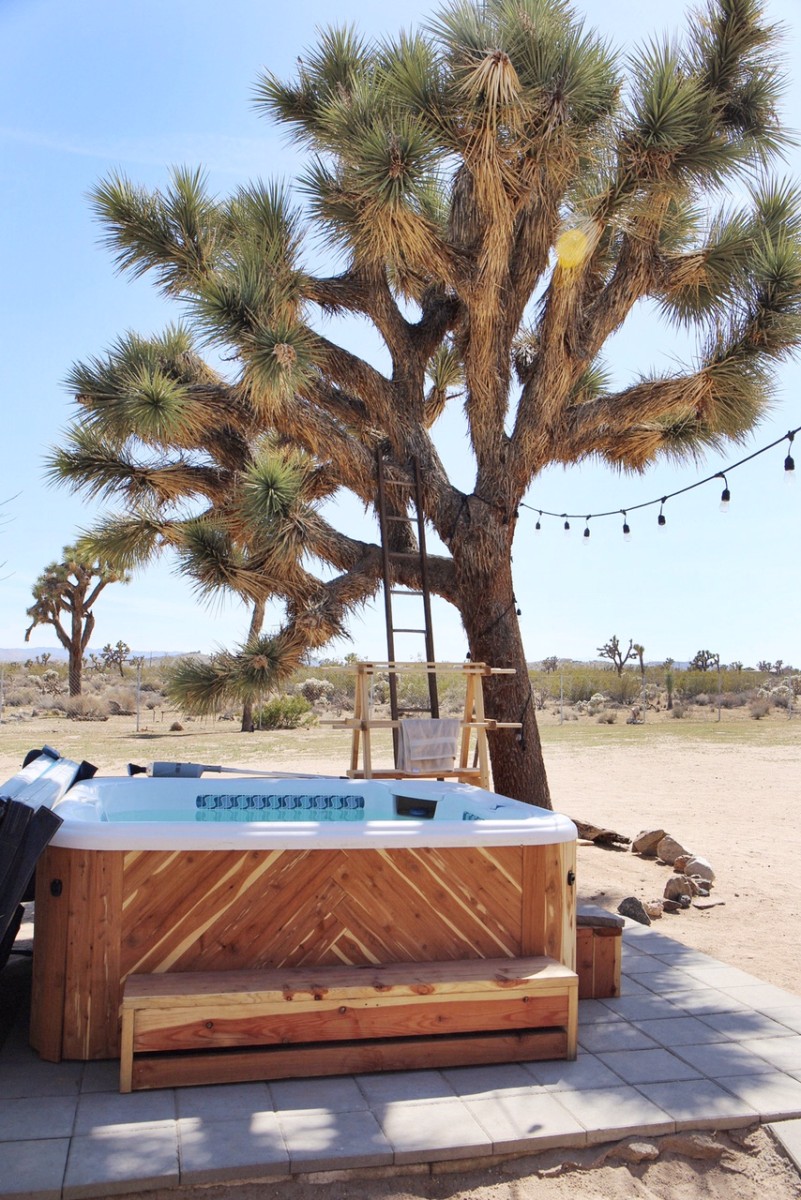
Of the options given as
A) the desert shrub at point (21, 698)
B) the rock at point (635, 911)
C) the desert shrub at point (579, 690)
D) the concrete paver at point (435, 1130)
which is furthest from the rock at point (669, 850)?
the desert shrub at point (579, 690)

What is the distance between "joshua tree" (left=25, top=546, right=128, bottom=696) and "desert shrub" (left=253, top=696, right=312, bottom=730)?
5435 millimetres

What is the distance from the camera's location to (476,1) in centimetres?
663

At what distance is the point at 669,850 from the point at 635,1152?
4653 mm

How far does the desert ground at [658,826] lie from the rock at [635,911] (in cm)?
12

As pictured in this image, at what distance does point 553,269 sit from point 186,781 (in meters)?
4.36

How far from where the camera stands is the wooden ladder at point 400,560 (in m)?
6.95

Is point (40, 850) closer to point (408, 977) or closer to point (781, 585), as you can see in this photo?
point (408, 977)

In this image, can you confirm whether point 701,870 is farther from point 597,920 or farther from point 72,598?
point 72,598

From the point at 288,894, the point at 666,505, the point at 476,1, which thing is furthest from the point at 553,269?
the point at 288,894

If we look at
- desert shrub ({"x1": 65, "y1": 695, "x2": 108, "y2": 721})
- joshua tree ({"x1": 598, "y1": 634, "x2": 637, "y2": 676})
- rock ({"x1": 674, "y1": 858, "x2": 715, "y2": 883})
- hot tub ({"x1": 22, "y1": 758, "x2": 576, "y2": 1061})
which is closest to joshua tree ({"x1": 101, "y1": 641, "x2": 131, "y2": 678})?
desert shrub ({"x1": 65, "y1": 695, "x2": 108, "y2": 721})

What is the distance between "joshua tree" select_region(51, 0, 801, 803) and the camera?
6.34 meters

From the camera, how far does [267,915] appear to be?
3.62 m

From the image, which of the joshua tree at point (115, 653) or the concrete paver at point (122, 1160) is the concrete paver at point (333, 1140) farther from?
the joshua tree at point (115, 653)

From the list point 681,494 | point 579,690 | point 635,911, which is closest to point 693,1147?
point 635,911
